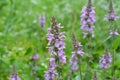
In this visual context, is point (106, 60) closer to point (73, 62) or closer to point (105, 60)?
point (105, 60)

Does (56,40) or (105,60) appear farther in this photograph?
(105,60)

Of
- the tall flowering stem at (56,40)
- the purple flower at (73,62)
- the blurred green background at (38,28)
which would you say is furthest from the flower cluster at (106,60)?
the tall flowering stem at (56,40)

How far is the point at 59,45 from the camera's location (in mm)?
2709

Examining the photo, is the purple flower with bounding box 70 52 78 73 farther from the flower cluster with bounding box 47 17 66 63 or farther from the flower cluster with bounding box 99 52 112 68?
the flower cluster with bounding box 47 17 66 63

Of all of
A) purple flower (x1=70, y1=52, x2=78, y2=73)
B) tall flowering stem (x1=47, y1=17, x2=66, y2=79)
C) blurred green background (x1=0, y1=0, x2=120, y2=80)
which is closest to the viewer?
tall flowering stem (x1=47, y1=17, x2=66, y2=79)

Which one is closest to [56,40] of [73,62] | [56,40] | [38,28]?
[56,40]

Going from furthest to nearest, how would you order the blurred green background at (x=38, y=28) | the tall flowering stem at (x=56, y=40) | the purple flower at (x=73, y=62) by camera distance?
the blurred green background at (x=38, y=28) < the purple flower at (x=73, y=62) < the tall flowering stem at (x=56, y=40)

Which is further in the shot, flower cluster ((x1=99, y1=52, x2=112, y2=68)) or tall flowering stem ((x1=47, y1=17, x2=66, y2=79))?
flower cluster ((x1=99, y1=52, x2=112, y2=68))

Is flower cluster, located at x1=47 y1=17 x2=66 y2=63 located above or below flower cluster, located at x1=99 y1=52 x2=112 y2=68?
above

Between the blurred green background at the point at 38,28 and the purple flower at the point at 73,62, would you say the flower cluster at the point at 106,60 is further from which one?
the blurred green background at the point at 38,28

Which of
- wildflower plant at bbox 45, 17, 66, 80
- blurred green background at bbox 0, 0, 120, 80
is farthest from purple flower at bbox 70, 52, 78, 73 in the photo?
wildflower plant at bbox 45, 17, 66, 80

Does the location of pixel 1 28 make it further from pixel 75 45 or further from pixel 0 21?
pixel 75 45

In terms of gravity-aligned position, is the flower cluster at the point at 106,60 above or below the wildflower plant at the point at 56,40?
below

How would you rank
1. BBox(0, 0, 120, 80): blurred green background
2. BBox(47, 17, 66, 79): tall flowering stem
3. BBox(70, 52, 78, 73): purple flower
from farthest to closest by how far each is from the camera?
BBox(0, 0, 120, 80): blurred green background
BBox(70, 52, 78, 73): purple flower
BBox(47, 17, 66, 79): tall flowering stem
